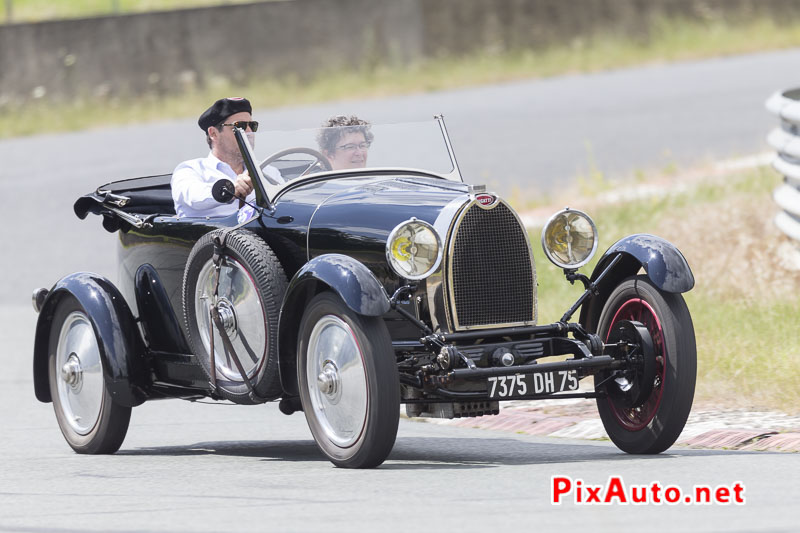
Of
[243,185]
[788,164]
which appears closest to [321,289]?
[243,185]

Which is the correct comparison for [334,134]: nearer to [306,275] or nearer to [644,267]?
[306,275]

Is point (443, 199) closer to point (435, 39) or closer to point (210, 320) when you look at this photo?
point (210, 320)

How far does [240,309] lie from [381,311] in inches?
50.9

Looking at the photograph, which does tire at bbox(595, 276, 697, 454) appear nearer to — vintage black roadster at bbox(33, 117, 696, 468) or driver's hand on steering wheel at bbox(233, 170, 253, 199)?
vintage black roadster at bbox(33, 117, 696, 468)

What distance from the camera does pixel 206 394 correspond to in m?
8.79

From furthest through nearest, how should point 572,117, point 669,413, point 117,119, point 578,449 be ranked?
point 117,119
point 572,117
point 578,449
point 669,413

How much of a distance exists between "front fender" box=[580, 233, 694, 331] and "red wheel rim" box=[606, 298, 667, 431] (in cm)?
17

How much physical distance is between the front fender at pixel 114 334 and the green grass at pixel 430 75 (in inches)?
594

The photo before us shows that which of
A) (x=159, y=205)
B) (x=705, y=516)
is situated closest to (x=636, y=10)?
(x=159, y=205)

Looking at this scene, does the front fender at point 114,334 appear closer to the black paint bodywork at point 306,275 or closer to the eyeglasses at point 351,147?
the black paint bodywork at point 306,275

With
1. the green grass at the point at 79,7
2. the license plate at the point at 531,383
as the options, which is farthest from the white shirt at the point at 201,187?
the green grass at the point at 79,7

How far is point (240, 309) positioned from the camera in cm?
836

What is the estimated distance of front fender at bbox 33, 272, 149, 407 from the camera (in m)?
8.93

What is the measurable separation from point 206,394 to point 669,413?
2588 mm
